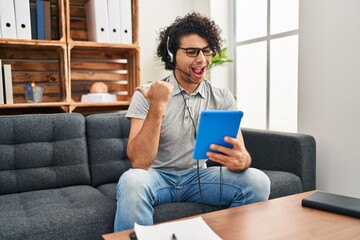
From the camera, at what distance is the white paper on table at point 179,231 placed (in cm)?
84

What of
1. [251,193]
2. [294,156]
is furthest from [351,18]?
[251,193]

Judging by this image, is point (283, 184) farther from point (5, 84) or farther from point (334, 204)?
point (5, 84)

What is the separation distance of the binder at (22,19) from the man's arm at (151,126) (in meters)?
1.25

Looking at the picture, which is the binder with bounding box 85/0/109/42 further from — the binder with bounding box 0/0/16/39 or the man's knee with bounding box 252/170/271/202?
the man's knee with bounding box 252/170/271/202

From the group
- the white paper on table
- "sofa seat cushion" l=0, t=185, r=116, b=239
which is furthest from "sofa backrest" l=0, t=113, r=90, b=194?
the white paper on table

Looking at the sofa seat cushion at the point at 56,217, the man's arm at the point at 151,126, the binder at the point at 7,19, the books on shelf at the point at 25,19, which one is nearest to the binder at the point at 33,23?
the books on shelf at the point at 25,19

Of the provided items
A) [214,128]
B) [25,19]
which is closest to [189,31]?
[214,128]

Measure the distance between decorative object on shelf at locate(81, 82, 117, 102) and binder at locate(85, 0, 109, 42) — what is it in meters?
0.34

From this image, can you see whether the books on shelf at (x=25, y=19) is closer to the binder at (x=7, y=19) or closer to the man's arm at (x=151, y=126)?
the binder at (x=7, y=19)

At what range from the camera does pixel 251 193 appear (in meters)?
1.29

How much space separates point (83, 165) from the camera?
1.84 meters

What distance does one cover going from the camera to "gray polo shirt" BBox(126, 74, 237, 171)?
145cm

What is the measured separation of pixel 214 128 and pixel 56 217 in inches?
27.5

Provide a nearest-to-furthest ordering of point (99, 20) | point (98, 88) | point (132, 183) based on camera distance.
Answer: point (132, 183) < point (99, 20) < point (98, 88)
